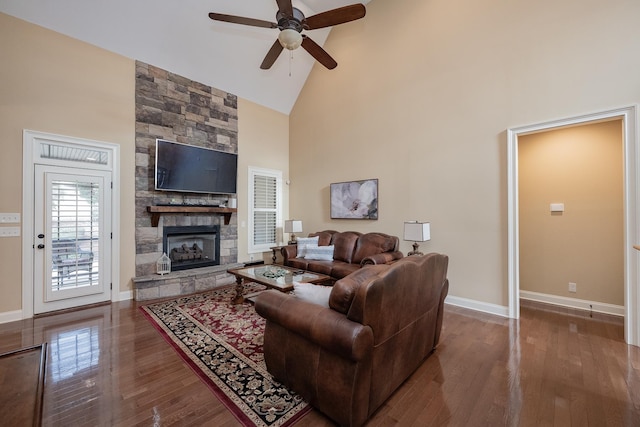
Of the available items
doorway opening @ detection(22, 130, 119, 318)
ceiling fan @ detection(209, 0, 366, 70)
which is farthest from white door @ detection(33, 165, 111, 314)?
ceiling fan @ detection(209, 0, 366, 70)

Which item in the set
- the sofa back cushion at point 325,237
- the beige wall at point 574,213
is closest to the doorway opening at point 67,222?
the sofa back cushion at point 325,237

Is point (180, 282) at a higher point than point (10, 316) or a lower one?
higher

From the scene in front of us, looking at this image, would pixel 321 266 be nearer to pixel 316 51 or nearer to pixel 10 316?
pixel 316 51

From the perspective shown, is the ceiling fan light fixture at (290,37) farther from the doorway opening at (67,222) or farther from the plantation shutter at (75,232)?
the plantation shutter at (75,232)

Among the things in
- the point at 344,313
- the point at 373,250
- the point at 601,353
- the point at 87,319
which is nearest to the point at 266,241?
the point at 373,250

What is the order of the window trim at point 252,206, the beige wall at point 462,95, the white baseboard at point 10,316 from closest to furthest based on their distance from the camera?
1. the beige wall at point 462,95
2. the white baseboard at point 10,316
3. the window trim at point 252,206

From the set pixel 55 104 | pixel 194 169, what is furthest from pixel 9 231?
pixel 194 169

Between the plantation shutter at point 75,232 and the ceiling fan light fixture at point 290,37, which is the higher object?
the ceiling fan light fixture at point 290,37

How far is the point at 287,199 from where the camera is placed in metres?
6.72

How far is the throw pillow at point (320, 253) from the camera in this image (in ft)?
16.1

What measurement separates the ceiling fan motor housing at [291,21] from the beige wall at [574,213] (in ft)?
12.4

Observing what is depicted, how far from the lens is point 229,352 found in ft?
8.31

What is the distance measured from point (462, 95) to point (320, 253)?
347cm

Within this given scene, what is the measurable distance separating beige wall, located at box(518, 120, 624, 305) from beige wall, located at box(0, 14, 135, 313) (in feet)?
21.2
